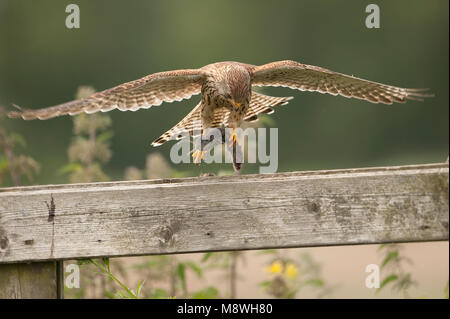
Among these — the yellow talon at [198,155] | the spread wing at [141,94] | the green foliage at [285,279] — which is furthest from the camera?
the green foliage at [285,279]

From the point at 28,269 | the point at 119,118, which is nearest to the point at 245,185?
the point at 28,269

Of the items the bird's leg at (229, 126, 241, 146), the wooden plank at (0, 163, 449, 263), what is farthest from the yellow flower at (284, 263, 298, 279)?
the wooden plank at (0, 163, 449, 263)

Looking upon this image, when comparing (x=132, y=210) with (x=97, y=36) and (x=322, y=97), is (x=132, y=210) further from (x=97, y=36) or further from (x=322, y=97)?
(x=97, y=36)

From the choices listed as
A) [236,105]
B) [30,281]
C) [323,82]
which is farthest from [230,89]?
[30,281]

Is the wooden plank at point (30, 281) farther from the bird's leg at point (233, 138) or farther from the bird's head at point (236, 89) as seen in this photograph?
the bird's head at point (236, 89)

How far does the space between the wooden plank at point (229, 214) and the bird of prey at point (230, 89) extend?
1.17 m

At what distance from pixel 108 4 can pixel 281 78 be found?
16327 millimetres

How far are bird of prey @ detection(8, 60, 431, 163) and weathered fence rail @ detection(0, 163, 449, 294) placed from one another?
117cm

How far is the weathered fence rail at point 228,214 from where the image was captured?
231cm

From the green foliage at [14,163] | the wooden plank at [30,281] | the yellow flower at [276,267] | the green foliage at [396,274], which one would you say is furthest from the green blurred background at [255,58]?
the wooden plank at [30,281]

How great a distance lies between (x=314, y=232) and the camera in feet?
7.67

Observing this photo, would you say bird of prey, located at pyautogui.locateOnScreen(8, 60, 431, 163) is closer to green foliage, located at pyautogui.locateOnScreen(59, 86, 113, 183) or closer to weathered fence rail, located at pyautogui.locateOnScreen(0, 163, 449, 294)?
green foliage, located at pyautogui.locateOnScreen(59, 86, 113, 183)

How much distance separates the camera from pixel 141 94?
3.93 m

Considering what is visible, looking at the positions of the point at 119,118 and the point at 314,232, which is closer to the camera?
the point at 314,232
